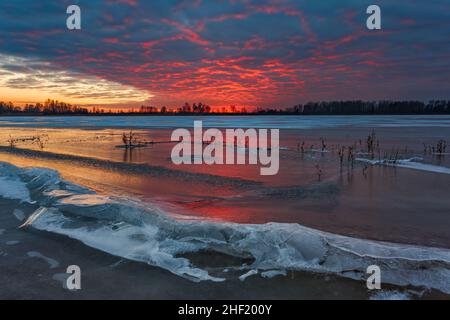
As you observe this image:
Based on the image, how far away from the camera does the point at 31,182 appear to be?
7.48 meters

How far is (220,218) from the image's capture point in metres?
5.47

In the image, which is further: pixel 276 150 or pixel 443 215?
pixel 276 150

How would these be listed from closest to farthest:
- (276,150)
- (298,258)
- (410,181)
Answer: (298,258)
(410,181)
(276,150)

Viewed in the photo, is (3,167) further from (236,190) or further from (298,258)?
(298,258)

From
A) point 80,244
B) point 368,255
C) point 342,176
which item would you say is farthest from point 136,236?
point 342,176

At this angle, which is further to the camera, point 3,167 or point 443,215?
point 3,167

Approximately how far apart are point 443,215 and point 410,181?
108 inches

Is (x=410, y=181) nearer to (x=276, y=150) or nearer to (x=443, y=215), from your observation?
(x=443, y=215)

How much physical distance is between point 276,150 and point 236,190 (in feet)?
22.2

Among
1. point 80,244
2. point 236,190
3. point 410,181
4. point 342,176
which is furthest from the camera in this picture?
point 342,176
